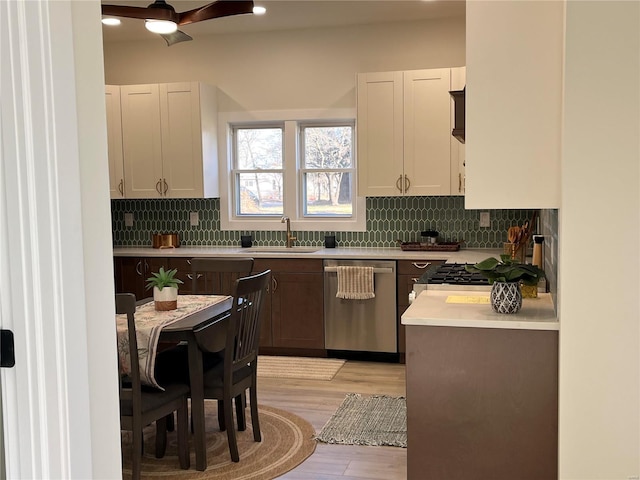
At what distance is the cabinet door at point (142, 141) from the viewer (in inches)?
231

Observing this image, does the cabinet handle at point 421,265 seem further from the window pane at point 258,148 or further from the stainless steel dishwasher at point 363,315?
the window pane at point 258,148

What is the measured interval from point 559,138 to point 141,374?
2121mm

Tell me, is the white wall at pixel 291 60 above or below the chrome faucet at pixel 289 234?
above

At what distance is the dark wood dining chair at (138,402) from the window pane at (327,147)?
10.4 ft

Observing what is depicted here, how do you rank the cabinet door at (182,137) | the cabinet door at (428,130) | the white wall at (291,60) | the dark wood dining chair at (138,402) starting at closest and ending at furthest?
the dark wood dining chair at (138,402), the cabinet door at (428,130), the white wall at (291,60), the cabinet door at (182,137)

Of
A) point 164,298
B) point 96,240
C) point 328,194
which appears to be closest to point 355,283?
point 328,194

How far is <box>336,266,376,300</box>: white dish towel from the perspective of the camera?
204 inches

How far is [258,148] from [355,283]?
1.75 meters

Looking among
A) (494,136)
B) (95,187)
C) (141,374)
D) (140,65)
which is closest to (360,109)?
(140,65)

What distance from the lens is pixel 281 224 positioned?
603cm

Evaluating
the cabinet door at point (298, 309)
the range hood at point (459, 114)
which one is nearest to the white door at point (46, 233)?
the range hood at point (459, 114)

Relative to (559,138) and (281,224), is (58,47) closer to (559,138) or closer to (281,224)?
(559,138)

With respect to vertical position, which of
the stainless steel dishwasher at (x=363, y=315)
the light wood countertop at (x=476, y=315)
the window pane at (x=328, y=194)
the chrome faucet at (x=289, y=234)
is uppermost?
the window pane at (x=328, y=194)

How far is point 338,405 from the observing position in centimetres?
429
